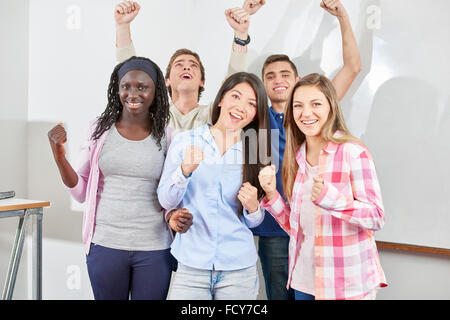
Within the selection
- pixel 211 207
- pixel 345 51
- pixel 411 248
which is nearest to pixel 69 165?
pixel 211 207

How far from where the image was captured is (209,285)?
148cm

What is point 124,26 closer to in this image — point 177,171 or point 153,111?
point 153,111

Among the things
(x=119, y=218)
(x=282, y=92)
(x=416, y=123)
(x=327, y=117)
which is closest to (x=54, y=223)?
(x=119, y=218)

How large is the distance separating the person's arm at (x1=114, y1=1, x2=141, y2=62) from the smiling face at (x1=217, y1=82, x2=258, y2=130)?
0.75m

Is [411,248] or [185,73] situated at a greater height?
[185,73]

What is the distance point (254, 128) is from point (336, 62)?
0.81 m

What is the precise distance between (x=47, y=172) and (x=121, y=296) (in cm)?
129

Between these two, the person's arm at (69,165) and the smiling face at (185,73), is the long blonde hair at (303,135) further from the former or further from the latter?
the person's arm at (69,165)

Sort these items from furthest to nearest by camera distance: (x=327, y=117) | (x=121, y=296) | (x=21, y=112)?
(x=21, y=112), (x=121, y=296), (x=327, y=117)

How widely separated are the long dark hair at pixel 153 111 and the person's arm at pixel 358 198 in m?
0.74

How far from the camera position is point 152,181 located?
1710mm

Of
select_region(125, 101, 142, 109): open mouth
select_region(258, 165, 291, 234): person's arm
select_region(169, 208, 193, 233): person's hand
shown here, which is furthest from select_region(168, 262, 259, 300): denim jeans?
select_region(125, 101, 142, 109): open mouth

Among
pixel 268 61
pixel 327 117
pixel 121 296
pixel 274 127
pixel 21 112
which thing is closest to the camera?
pixel 327 117

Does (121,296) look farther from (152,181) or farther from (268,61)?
(268,61)
